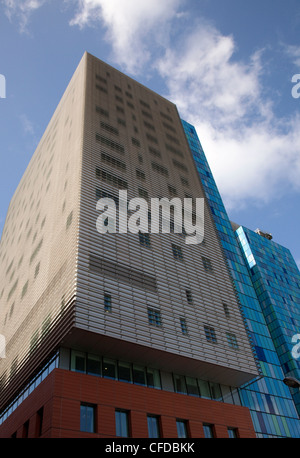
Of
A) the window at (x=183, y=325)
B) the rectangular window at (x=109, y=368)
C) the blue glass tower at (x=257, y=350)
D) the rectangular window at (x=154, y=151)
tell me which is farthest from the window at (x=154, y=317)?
the rectangular window at (x=154, y=151)

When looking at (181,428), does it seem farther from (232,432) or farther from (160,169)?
(160,169)

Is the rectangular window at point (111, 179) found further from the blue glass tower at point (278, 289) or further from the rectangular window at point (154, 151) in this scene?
the blue glass tower at point (278, 289)

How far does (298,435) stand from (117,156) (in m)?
37.7

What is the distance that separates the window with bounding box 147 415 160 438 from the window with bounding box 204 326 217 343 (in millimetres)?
8152

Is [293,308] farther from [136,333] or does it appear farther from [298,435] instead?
[136,333]

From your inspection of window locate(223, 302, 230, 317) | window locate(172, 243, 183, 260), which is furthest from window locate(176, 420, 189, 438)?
window locate(172, 243, 183, 260)

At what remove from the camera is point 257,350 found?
5512 cm

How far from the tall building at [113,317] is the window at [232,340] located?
116 mm

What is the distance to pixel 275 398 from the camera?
4869cm

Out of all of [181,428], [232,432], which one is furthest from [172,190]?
[181,428]

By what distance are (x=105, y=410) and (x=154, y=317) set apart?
8.03m
